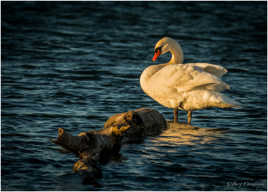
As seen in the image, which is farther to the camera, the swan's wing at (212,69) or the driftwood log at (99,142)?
the swan's wing at (212,69)

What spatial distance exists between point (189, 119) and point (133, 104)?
1.72 meters

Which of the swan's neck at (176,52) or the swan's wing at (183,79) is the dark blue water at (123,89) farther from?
the swan's neck at (176,52)

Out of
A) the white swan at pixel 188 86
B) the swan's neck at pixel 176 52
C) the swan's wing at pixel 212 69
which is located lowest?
the white swan at pixel 188 86

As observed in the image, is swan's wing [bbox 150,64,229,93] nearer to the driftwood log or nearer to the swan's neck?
the swan's neck

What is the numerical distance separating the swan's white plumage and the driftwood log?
54.8 inches

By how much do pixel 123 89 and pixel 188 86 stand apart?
3561mm

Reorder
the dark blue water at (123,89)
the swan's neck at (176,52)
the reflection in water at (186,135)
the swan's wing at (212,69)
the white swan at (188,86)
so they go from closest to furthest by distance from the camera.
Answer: the dark blue water at (123,89) → the reflection in water at (186,135) → the white swan at (188,86) → the swan's wing at (212,69) → the swan's neck at (176,52)

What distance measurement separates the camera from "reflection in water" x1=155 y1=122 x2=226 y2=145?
1005 cm

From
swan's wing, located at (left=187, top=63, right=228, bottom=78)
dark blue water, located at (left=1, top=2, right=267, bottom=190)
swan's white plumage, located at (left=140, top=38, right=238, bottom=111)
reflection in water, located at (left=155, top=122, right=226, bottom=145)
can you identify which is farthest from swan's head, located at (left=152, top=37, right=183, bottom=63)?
reflection in water, located at (left=155, top=122, right=226, bottom=145)

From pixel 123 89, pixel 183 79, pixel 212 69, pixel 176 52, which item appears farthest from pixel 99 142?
pixel 123 89

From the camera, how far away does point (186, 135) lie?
416 inches

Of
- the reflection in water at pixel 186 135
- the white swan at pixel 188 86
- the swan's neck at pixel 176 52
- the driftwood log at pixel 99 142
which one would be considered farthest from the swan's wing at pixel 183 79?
the driftwood log at pixel 99 142

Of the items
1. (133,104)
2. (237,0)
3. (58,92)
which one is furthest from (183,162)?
(237,0)

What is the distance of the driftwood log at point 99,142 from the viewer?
7.87 metres
